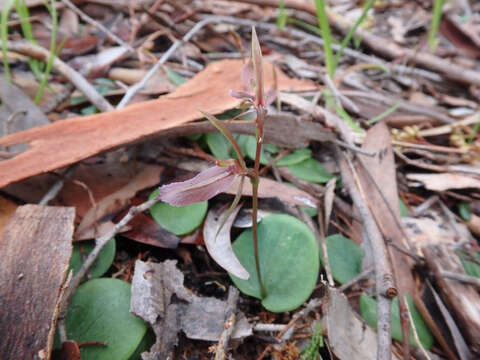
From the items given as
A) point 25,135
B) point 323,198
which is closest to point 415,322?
point 323,198

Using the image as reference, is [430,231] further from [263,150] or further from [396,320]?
[263,150]

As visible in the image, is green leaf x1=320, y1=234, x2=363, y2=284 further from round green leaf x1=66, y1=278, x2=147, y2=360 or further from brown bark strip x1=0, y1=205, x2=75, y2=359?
brown bark strip x1=0, y1=205, x2=75, y2=359

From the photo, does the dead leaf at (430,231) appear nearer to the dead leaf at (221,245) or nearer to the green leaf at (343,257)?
→ the green leaf at (343,257)

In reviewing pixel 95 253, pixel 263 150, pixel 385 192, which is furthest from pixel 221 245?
pixel 385 192

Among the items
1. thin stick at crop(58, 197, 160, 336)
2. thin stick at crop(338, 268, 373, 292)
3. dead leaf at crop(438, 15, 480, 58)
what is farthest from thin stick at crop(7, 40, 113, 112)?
dead leaf at crop(438, 15, 480, 58)

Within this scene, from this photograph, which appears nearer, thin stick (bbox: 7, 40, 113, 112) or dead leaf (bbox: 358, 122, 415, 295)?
dead leaf (bbox: 358, 122, 415, 295)

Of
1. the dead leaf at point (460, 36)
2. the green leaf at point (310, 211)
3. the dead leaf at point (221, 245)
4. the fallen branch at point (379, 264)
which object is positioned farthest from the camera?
the dead leaf at point (460, 36)

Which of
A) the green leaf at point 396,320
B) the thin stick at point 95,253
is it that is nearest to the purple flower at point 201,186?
the thin stick at point 95,253
